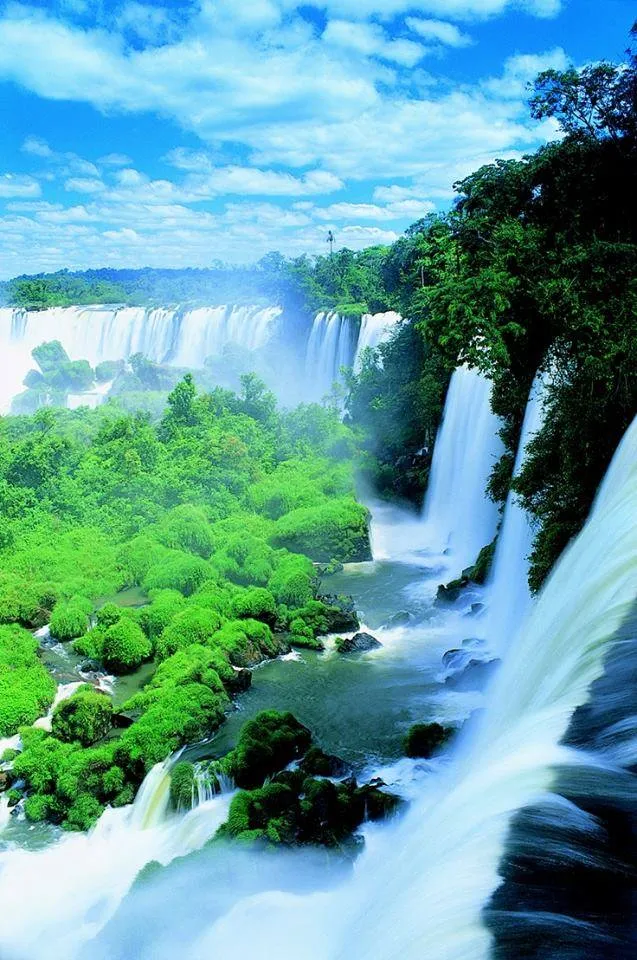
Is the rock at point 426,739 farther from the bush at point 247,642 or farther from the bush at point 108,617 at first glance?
the bush at point 108,617

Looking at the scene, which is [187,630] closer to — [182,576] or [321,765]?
[182,576]

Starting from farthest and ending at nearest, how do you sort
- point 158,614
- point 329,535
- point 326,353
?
point 326,353 → point 329,535 → point 158,614

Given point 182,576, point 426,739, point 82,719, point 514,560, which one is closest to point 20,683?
point 82,719

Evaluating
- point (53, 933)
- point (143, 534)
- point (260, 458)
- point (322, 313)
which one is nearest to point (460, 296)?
point (53, 933)

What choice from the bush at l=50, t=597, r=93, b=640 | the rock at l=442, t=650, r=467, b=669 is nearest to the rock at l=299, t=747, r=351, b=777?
the rock at l=442, t=650, r=467, b=669

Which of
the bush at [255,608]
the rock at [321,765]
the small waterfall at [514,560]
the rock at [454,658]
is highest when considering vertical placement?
the small waterfall at [514,560]

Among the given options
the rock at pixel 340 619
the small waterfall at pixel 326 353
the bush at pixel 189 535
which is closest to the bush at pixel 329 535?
the bush at pixel 189 535

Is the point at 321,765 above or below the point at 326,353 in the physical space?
below
